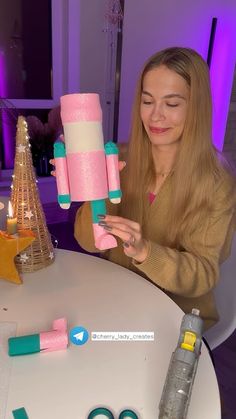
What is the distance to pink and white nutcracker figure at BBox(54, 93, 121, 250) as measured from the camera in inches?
29.7

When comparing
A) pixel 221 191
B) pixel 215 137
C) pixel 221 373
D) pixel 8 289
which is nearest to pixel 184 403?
pixel 8 289

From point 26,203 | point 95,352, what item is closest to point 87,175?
point 26,203

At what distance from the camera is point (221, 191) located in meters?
1.03

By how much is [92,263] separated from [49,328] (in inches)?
11.2

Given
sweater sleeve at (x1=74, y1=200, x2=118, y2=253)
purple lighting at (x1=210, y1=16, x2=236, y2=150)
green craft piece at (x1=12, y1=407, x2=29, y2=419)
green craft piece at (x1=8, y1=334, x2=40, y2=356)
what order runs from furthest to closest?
purple lighting at (x1=210, y1=16, x2=236, y2=150) → sweater sleeve at (x1=74, y1=200, x2=118, y2=253) → green craft piece at (x1=8, y1=334, x2=40, y2=356) → green craft piece at (x1=12, y1=407, x2=29, y2=419)

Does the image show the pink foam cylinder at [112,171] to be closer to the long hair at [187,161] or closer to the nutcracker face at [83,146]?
the nutcracker face at [83,146]

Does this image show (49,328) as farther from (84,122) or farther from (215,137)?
(215,137)

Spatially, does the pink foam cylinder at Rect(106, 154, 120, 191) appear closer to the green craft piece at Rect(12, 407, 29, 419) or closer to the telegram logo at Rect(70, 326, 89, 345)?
the telegram logo at Rect(70, 326, 89, 345)

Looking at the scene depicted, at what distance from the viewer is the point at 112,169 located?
79 cm

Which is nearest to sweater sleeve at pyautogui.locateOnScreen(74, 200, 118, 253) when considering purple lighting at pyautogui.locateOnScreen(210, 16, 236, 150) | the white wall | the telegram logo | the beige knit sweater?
the beige knit sweater

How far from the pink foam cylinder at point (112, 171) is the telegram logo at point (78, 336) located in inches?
11.7

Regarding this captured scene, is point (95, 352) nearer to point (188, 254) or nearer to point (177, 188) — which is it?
point (188, 254)

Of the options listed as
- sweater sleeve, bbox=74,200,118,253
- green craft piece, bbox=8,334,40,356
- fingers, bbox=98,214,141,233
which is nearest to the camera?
green craft piece, bbox=8,334,40,356

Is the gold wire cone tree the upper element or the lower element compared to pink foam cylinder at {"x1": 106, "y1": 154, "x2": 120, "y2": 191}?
lower
